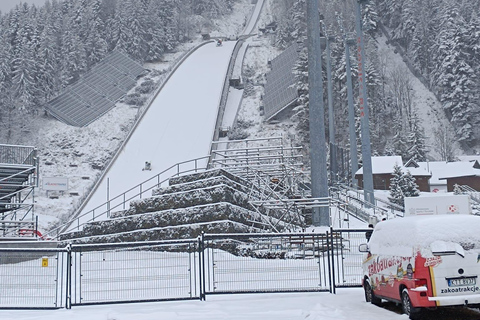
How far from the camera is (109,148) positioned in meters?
62.0

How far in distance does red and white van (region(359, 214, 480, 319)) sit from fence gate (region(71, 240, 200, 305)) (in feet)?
15.3

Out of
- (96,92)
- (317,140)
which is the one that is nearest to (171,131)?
(96,92)

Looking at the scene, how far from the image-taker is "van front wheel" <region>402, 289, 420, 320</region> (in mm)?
9664

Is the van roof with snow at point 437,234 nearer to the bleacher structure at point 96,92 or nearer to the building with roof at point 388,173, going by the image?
the building with roof at point 388,173

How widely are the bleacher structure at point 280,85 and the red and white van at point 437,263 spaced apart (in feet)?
186

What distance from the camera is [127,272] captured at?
13.2 metres

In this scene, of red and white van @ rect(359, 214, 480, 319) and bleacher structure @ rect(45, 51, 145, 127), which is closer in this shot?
red and white van @ rect(359, 214, 480, 319)

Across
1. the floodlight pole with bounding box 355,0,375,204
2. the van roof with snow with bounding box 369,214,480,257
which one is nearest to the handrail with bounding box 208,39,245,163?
the floodlight pole with bounding box 355,0,375,204

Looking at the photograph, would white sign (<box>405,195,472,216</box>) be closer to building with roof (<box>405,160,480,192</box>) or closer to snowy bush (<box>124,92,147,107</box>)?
building with roof (<box>405,160,480,192</box>)

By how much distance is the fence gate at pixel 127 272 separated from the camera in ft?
43.0

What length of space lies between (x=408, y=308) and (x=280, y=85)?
6587 centimetres

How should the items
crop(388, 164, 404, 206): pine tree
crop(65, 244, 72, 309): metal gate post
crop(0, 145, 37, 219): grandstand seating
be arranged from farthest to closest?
crop(388, 164, 404, 206): pine tree < crop(0, 145, 37, 219): grandstand seating < crop(65, 244, 72, 309): metal gate post

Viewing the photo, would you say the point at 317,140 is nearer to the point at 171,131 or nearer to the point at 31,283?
the point at 31,283

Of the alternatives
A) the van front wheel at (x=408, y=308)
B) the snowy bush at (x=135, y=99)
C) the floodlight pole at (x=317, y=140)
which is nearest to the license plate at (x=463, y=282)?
the van front wheel at (x=408, y=308)
